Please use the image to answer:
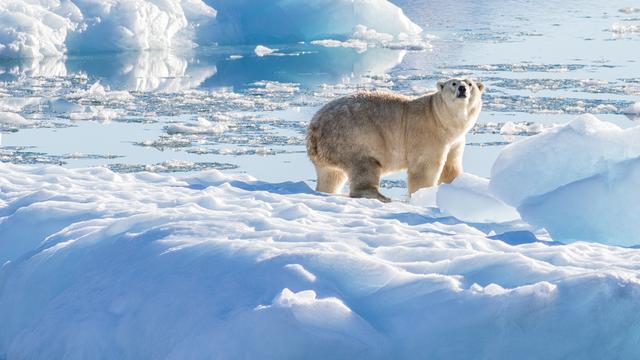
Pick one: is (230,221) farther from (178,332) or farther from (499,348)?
(499,348)

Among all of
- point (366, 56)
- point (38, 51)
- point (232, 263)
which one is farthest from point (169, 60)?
point (232, 263)

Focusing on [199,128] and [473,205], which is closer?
[473,205]

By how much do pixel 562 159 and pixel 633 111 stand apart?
6834mm

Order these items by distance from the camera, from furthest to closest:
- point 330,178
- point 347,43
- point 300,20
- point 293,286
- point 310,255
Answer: point 300,20 → point 347,43 → point 330,178 → point 310,255 → point 293,286

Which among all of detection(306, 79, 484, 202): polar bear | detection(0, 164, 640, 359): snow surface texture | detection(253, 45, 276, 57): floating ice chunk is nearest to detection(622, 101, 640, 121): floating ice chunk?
detection(306, 79, 484, 202): polar bear

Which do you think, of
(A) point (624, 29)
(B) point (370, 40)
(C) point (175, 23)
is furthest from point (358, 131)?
(A) point (624, 29)

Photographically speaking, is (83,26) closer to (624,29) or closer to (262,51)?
(262,51)

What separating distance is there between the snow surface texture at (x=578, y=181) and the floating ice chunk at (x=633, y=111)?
6.49 meters

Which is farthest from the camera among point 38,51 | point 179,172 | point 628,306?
point 38,51

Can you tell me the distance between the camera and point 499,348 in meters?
3.20

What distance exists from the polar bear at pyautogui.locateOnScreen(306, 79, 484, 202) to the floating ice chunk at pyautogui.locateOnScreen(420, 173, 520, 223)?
1057mm

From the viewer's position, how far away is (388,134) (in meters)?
6.48

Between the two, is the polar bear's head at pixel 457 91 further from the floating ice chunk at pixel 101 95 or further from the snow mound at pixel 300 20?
the snow mound at pixel 300 20

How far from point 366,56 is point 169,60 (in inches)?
124
